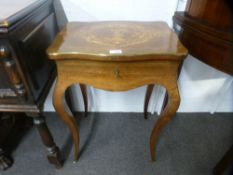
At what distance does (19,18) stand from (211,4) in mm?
618

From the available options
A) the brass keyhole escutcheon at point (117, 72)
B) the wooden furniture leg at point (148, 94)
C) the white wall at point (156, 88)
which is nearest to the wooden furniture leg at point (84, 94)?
the white wall at point (156, 88)

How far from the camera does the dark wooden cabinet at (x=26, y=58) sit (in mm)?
564

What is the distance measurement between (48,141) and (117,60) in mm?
531

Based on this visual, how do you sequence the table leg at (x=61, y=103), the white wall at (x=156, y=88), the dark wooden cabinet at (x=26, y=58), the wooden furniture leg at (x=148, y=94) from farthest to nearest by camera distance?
the wooden furniture leg at (x=148, y=94) → the white wall at (x=156, y=88) → the table leg at (x=61, y=103) → the dark wooden cabinet at (x=26, y=58)

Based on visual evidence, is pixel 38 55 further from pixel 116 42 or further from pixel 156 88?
pixel 156 88

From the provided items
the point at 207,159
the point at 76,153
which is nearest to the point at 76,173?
the point at 76,153

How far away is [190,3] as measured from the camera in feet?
2.43

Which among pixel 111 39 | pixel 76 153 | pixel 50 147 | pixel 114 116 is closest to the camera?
pixel 111 39

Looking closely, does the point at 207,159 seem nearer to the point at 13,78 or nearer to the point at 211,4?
the point at 211,4

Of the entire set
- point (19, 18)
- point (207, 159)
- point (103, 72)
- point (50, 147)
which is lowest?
point (207, 159)

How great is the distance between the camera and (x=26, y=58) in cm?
63

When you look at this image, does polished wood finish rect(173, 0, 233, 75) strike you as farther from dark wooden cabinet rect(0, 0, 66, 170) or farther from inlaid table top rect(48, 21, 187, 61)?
dark wooden cabinet rect(0, 0, 66, 170)

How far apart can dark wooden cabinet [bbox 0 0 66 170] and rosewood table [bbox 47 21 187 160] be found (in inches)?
3.2

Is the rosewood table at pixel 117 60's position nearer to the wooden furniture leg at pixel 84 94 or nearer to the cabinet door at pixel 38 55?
the cabinet door at pixel 38 55
